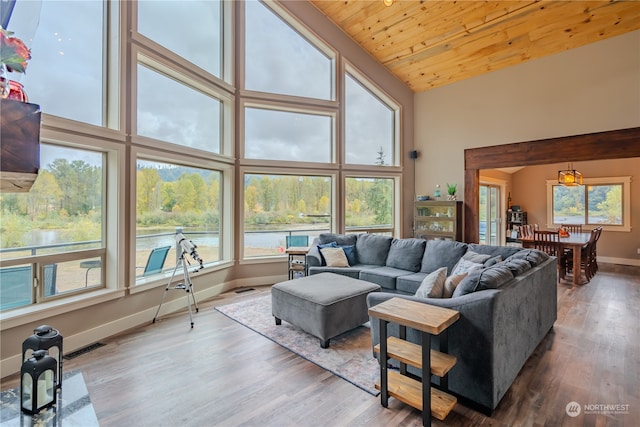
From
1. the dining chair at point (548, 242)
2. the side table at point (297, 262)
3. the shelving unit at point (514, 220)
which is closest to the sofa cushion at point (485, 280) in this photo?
the side table at point (297, 262)

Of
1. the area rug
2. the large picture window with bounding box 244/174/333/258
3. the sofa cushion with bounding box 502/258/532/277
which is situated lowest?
the area rug

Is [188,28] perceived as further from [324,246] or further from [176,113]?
[324,246]

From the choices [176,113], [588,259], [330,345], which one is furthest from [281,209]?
[588,259]

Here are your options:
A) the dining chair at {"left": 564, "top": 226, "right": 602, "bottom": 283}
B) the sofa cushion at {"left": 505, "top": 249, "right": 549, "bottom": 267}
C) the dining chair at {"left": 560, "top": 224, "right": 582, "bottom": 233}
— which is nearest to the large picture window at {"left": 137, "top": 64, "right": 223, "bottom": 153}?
the sofa cushion at {"left": 505, "top": 249, "right": 549, "bottom": 267}

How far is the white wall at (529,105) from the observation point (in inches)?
186

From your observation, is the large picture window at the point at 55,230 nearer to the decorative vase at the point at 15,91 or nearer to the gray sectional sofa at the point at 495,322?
the decorative vase at the point at 15,91

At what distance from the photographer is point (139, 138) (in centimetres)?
344

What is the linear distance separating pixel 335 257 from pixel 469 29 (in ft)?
14.5

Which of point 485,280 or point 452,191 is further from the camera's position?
point 452,191

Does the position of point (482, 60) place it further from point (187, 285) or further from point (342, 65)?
point (187, 285)

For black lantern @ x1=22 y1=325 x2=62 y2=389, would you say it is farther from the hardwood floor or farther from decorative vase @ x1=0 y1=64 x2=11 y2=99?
decorative vase @ x1=0 y1=64 x2=11 y2=99

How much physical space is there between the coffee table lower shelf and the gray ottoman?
2.82ft

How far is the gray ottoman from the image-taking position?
2.92m
